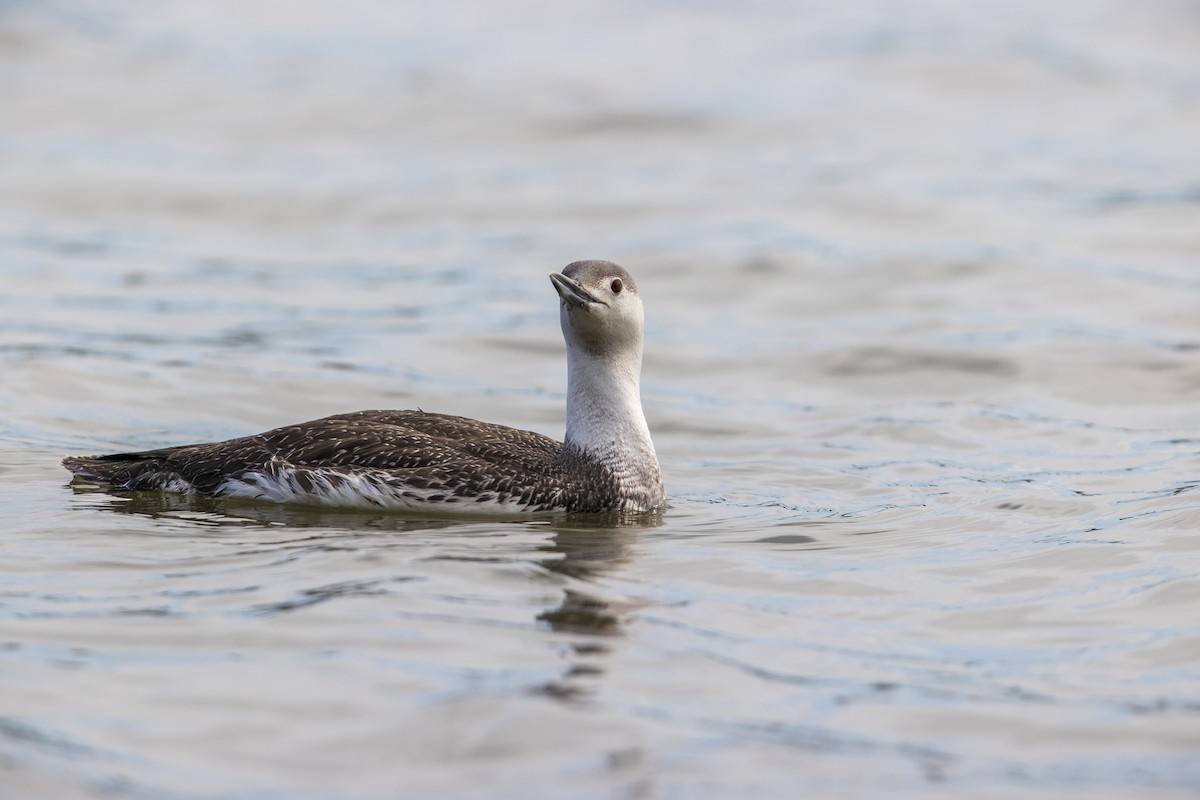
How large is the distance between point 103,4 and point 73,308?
817 inches

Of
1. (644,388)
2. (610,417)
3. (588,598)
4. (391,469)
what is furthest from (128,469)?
(644,388)

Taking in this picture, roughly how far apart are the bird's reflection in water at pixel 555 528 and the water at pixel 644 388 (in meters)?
0.04

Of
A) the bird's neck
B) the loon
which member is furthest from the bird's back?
the bird's neck

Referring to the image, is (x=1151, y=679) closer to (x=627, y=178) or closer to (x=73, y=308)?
(x=73, y=308)

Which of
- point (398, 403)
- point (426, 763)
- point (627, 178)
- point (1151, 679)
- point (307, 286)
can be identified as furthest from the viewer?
point (627, 178)

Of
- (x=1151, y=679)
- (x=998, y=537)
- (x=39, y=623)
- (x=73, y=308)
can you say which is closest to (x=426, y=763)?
(x=39, y=623)

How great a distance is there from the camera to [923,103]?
28672 millimetres

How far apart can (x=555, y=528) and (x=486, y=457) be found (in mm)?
648

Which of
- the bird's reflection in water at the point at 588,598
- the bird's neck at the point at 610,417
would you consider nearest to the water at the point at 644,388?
the bird's reflection in water at the point at 588,598

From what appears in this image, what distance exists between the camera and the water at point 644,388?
661cm

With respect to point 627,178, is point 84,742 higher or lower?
lower

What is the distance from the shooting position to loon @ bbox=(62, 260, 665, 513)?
386 inches

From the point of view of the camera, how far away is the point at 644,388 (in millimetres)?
15039

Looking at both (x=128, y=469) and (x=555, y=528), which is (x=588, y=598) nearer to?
(x=555, y=528)
